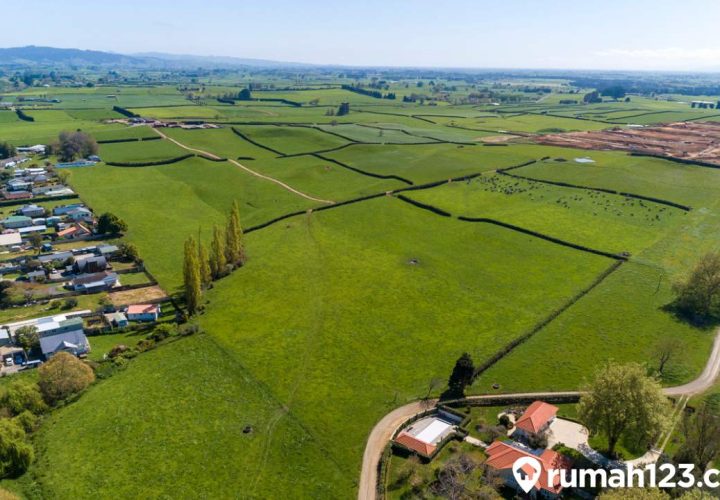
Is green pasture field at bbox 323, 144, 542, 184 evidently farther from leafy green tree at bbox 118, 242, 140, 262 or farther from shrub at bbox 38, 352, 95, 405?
shrub at bbox 38, 352, 95, 405

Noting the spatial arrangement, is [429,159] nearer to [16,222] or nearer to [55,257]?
[55,257]

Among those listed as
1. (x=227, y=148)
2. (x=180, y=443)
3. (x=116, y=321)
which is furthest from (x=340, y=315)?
(x=227, y=148)

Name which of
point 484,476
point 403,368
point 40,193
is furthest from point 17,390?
point 40,193

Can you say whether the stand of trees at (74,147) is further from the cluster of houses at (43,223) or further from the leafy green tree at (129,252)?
the leafy green tree at (129,252)

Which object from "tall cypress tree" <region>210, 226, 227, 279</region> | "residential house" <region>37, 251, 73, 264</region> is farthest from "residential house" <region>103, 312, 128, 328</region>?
"residential house" <region>37, 251, 73, 264</region>

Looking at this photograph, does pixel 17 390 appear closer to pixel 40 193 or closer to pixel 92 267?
pixel 92 267
